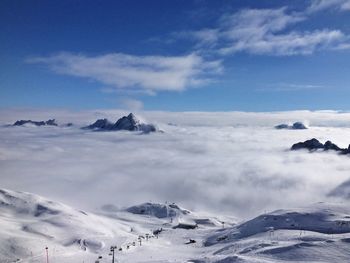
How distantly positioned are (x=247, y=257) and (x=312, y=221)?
2604 inches

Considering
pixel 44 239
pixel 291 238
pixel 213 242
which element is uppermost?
pixel 291 238

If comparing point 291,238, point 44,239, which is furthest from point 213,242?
point 44,239

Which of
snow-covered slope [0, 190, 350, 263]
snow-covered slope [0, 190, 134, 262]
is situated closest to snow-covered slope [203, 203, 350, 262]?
snow-covered slope [0, 190, 350, 263]

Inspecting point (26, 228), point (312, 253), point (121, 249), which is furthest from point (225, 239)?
point (26, 228)

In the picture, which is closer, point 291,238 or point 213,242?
point 291,238

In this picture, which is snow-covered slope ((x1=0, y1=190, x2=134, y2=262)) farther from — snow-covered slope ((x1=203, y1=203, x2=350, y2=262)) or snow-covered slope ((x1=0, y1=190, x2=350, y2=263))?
snow-covered slope ((x1=203, y1=203, x2=350, y2=262))

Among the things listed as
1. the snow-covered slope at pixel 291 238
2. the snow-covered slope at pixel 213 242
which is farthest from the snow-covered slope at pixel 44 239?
the snow-covered slope at pixel 291 238

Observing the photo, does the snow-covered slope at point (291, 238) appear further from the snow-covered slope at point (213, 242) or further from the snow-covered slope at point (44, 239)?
the snow-covered slope at point (44, 239)

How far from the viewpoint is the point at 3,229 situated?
169000mm

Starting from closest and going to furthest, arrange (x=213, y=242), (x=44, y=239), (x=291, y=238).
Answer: (x=291, y=238)
(x=213, y=242)
(x=44, y=239)

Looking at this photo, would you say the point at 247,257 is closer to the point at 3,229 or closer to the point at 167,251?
the point at 167,251

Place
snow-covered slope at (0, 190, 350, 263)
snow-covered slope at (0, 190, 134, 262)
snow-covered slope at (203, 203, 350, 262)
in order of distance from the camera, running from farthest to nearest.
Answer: snow-covered slope at (0, 190, 134, 262) < snow-covered slope at (0, 190, 350, 263) < snow-covered slope at (203, 203, 350, 262)

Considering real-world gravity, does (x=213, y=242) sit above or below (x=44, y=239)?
above

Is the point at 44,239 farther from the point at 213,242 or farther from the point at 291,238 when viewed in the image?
the point at 291,238
